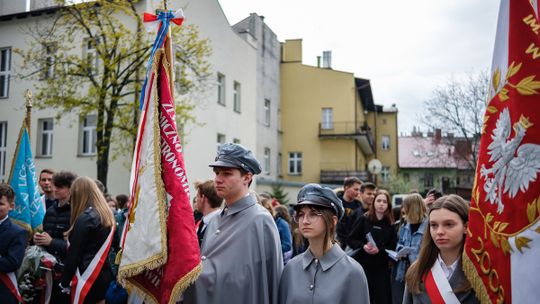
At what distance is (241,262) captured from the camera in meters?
3.63

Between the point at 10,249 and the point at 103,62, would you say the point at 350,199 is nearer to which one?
the point at 10,249

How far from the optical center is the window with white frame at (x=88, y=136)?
20.1 m

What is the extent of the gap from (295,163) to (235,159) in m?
34.4

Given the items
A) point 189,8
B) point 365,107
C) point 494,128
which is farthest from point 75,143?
point 365,107

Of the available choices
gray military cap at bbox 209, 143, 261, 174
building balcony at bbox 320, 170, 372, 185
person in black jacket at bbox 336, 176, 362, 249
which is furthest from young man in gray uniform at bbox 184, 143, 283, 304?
building balcony at bbox 320, 170, 372, 185

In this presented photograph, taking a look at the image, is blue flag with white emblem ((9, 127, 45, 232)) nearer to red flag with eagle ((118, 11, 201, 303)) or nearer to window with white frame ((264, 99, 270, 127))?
red flag with eagle ((118, 11, 201, 303))

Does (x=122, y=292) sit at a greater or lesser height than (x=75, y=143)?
lesser

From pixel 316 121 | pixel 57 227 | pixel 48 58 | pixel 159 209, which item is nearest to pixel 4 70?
pixel 48 58

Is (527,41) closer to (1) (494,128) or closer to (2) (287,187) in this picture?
(1) (494,128)

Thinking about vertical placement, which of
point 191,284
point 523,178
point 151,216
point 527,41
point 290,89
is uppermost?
point 290,89

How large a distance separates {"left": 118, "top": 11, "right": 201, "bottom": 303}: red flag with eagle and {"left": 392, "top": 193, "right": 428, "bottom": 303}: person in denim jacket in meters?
3.88

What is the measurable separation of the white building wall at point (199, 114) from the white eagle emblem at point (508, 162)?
16.7 metres

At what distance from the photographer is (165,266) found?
3762 mm

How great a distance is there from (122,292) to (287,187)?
2714 centimetres
